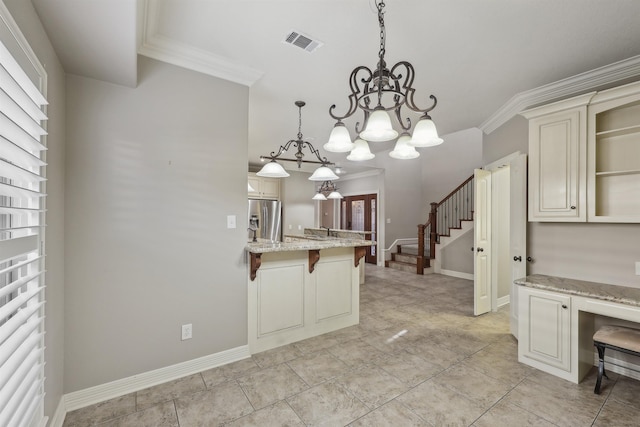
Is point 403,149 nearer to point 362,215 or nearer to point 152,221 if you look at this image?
point 152,221

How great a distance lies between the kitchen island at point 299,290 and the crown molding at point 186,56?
1.57m

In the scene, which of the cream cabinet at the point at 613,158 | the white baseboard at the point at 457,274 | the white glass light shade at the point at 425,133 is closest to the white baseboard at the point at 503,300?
the white baseboard at the point at 457,274

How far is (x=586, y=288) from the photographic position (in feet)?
7.86

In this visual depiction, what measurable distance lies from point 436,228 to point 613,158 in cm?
472

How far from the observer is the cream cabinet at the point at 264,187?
702 centimetres

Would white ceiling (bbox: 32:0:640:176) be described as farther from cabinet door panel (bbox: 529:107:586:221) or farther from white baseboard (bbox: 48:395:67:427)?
white baseboard (bbox: 48:395:67:427)

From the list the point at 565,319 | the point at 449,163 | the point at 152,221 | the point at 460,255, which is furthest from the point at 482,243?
the point at 449,163

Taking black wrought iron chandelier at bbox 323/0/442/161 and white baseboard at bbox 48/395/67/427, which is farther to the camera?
white baseboard at bbox 48/395/67/427

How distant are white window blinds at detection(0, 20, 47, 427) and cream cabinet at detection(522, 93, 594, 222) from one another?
358cm

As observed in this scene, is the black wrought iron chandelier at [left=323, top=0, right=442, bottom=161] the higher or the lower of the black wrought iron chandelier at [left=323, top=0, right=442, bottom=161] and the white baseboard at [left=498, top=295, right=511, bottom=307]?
the higher

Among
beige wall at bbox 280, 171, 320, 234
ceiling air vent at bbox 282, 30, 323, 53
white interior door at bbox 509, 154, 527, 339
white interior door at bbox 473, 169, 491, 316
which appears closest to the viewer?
ceiling air vent at bbox 282, 30, 323, 53

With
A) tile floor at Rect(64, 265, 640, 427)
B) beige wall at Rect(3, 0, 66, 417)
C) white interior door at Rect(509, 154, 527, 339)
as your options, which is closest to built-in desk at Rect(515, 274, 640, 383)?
tile floor at Rect(64, 265, 640, 427)

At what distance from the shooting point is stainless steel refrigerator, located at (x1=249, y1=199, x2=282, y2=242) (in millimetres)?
7027

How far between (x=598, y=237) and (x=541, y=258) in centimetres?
51
